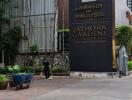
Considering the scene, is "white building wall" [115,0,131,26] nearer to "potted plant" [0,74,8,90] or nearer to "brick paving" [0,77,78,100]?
"brick paving" [0,77,78,100]

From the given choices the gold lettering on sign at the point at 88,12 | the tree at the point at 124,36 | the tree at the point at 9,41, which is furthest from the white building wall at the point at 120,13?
the gold lettering on sign at the point at 88,12

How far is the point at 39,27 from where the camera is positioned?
3506cm

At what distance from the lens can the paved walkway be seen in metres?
18.4

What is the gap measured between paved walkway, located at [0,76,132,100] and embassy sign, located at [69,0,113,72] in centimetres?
355

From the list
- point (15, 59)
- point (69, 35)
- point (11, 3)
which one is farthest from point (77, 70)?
point (11, 3)

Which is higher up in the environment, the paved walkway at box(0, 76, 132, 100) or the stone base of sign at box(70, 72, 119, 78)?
the stone base of sign at box(70, 72, 119, 78)

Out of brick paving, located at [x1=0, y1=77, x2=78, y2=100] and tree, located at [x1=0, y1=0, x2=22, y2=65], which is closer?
brick paving, located at [x1=0, y1=77, x2=78, y2=100]

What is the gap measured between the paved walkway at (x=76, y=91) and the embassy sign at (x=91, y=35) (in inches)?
140

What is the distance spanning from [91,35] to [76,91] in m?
9.46

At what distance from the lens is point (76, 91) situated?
66.7ft

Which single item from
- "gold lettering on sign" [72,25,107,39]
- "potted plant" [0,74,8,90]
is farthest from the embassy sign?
"potted plant" [0,74,8,90]

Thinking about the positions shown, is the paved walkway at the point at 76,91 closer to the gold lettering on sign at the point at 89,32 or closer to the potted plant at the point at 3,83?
the potted plant at the point at 3,83

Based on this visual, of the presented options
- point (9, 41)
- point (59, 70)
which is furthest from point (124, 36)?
point (9, 41)

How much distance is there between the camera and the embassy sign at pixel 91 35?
28.5 metres
